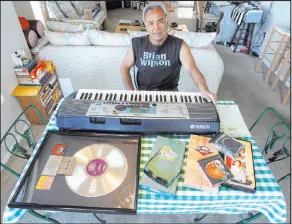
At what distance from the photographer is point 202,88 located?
1242 millimetres

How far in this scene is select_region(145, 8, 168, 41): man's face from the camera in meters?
1.31

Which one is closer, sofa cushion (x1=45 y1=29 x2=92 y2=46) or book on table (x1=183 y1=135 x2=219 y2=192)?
book on table (x1=183 y1=135 x2=219 y2=192)

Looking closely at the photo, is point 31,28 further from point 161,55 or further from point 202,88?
point 202,88

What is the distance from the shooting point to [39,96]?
2.01 metres

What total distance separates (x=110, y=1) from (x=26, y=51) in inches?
186

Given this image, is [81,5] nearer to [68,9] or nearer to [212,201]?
[68,9]

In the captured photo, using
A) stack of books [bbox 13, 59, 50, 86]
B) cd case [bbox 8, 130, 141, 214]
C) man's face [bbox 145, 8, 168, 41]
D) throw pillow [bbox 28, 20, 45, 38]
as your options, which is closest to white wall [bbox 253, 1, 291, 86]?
man's face [bbox 145, 8, 168, 41]

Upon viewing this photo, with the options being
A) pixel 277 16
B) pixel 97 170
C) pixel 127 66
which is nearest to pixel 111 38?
pixel 127 66

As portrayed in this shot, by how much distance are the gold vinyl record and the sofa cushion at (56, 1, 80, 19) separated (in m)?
3.97

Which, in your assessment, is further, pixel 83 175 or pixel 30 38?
pixel 30 38

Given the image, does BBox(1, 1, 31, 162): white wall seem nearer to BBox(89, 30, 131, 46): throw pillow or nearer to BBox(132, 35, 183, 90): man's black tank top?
BBox(89, 30, 131, 46): throw pillow

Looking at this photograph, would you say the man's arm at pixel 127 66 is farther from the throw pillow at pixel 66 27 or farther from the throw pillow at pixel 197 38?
the throw pillow at pixel 66 27

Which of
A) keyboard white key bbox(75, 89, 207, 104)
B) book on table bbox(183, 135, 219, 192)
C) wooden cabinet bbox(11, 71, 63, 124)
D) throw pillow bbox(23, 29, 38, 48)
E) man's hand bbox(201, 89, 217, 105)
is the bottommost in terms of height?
wooden cabinet bbox(11, 71, 63, 124)

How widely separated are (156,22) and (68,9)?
11.8ft
